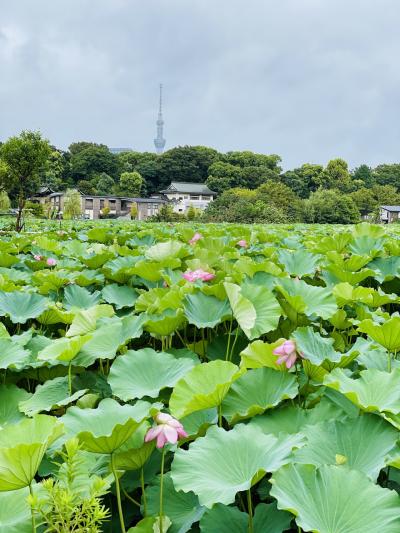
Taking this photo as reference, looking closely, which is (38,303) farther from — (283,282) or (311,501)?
(311,501)

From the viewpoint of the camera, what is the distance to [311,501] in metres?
0.56

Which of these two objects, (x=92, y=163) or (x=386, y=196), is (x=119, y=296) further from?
(x=92, y=163)

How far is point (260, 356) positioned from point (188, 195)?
60.0 meters

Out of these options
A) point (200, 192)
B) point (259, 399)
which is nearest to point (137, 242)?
point (259, 399)

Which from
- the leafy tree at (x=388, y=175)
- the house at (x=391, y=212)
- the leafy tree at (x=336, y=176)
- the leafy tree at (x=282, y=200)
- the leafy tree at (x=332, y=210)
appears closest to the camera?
the leafy tree at (x=282, y=200)

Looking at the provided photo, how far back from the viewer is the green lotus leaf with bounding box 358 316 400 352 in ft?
3.05

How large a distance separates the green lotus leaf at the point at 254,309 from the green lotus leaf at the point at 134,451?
1.32 ft

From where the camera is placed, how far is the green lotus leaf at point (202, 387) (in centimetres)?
74

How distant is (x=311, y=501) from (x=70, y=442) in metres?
0.29

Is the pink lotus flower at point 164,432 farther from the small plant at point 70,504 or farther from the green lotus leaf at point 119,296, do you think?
the green lotus leaf at point 119,296

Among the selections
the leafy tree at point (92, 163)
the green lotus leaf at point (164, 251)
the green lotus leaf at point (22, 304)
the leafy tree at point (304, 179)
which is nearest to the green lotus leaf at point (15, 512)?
the green lotus leaf at point (22, 304)

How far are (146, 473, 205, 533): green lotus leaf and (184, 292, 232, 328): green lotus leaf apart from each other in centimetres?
47

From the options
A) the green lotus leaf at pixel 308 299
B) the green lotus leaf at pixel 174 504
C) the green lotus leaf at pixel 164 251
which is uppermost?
the green lotus leaf at pixel 164 251

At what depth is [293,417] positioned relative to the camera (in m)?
0.77
